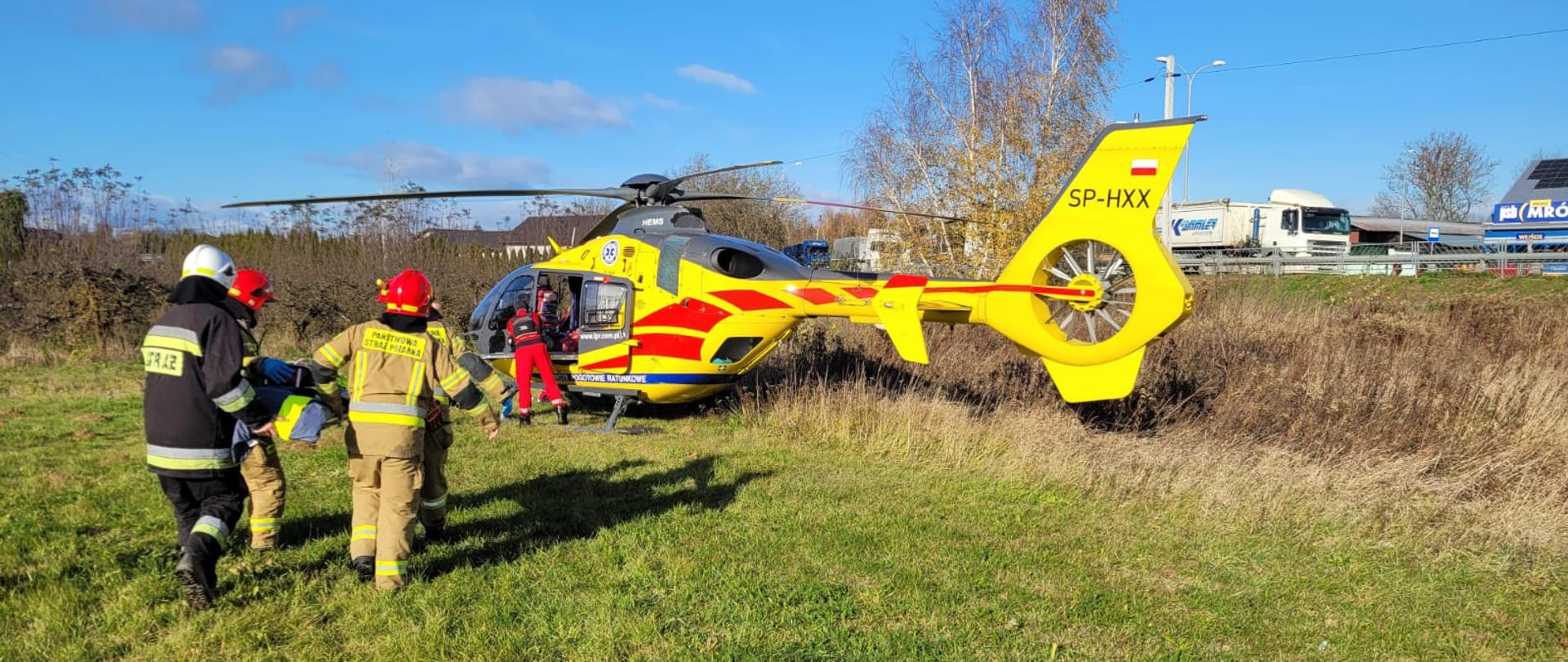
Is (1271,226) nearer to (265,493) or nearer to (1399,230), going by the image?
(1399,230)

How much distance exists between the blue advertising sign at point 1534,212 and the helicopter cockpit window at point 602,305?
78.7ft

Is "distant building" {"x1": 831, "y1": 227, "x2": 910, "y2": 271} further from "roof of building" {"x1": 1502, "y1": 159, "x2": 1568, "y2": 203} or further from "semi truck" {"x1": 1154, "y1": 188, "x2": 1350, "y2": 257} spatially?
"roof of building" {"x1": 1502, "y1": 159, "x2": 1568, "y2": 203}

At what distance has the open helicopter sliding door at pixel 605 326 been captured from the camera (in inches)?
407

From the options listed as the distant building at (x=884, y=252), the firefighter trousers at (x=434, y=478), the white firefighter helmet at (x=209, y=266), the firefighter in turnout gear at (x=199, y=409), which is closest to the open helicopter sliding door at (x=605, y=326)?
the firefighter trousers at (x=434, y=478)

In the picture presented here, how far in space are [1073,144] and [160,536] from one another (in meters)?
19.1

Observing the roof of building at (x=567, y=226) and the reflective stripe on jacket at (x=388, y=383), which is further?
the roof of building at (x=567, y=226)

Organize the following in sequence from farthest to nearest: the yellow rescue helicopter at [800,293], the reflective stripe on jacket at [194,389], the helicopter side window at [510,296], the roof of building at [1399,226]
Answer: the roof of building at [1399,226]
the helicopter side window at [510,296]
the yellow rescue helicopter at [800,293]
the reflective stripe on jacket at [194,389]

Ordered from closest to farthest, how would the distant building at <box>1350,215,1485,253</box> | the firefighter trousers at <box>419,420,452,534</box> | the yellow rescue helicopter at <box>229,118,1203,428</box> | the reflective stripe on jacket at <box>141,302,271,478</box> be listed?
the reflective stripe on jacket at <box>141,302,271,478</box>
the firefighter trousers at <box>419,420,452,534</box>
the yellow rescue helicopter at <box>229,118,1203,428</box>
the distant building at <box>1350,215,1485,253</box>

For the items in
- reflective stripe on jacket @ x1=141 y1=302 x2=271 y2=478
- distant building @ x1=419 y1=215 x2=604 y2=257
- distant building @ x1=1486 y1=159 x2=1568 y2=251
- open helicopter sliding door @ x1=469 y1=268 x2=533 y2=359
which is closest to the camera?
reflective stripe on jacket @ x1=141 y1=302 x2=271 y2=478

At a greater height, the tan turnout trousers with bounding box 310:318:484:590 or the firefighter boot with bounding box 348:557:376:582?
the tan turnout trousers with bounding box 310:318:484:590

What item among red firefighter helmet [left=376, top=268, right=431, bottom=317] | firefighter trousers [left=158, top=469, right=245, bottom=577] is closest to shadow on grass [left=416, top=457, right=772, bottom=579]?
firefighter trousers [left=158, top=469, right=245, bottom=577]

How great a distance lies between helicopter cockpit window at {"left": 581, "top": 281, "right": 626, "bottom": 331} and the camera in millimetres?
10484

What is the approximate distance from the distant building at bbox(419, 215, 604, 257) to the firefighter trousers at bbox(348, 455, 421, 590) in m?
15.5

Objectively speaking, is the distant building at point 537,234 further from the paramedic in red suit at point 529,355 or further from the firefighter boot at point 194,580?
the firefighter boot at point 194,580
